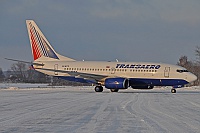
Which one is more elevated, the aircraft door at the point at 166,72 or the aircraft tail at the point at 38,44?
the aircraft tail at the point at 38,44

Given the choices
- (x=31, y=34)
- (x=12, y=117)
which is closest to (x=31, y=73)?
(x=31, y=34)

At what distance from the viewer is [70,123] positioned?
1330cm

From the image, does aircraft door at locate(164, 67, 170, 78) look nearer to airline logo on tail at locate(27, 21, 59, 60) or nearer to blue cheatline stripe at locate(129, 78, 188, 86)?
blue cheatline stripe at locate(129, 78, 188, 86)

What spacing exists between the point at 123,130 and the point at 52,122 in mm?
2782

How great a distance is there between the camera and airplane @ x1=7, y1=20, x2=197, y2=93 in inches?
1690

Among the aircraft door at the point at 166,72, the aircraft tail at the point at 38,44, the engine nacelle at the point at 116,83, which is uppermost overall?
the aircraft tail at the point at 38,44

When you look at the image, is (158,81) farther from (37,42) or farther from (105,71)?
(37,42)

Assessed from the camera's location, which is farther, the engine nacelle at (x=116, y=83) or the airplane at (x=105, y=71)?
the airplane at (x=105, y=71)

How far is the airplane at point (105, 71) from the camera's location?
42938mm

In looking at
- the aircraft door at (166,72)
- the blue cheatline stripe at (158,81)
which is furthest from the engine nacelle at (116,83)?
the aircraft door at (166,72)

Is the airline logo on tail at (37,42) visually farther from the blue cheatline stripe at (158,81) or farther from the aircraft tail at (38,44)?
the blue cheatline stripe at (158,81)

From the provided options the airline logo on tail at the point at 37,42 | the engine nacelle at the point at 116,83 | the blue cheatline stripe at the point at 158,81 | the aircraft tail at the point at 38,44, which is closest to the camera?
the engine nacelle at the point at 116,83

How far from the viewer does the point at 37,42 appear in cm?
5112

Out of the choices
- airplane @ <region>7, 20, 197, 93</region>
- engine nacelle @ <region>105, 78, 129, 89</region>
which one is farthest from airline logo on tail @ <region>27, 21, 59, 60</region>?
engine nacelle @ <region>105, 78, 129, 89</region>
